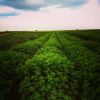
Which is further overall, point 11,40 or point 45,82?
point 11,40

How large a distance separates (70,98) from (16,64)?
5.79 meters

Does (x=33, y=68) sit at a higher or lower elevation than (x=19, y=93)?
higher

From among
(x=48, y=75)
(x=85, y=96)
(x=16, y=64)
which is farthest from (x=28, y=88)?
(x=16, y=64)

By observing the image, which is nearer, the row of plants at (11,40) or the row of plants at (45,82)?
the row of plants at (45,82)

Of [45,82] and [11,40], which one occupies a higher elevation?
[45,82]

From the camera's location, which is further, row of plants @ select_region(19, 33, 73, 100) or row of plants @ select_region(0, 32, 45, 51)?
row of plants @ select_region(0, 32, 45, 51)

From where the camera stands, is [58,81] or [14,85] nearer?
[58,81]

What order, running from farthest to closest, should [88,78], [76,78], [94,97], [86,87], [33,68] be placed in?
[33,68] < [76,78] < [88,78] < [86,87] < [94,97]

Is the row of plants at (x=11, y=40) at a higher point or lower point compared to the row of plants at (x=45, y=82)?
lower

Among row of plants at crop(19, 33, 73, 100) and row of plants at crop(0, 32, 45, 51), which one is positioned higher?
row of plants at crop(19, 33, 73, 100)

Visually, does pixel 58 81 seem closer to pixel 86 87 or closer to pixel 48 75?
pixel 48 75

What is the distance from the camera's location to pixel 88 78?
9109mm

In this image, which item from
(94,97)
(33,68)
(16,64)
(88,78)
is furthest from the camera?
(16,64)

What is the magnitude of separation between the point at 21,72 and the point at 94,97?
16.6 ft
